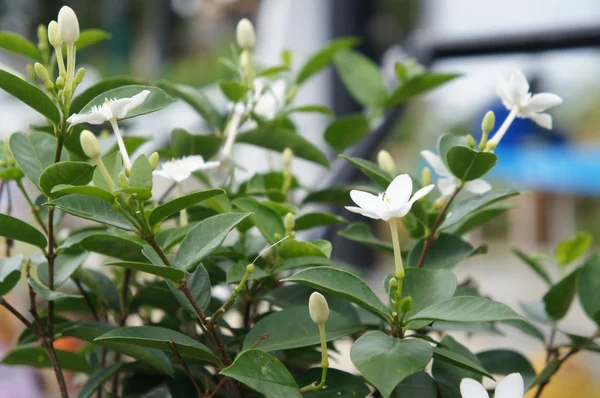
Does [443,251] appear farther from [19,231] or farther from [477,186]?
[19,231]

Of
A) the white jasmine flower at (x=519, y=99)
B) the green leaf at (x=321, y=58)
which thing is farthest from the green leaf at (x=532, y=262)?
the green leaf at (x=321, y=58)

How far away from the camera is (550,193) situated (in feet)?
12.3

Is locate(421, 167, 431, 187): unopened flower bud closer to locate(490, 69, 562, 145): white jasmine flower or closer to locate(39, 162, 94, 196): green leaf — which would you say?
locate(490, 69, 562, 145): white jasmine flower

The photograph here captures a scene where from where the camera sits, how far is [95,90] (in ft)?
1.49

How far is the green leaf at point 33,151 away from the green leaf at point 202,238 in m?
0.11

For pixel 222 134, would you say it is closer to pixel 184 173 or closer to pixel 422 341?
pixel 184 173

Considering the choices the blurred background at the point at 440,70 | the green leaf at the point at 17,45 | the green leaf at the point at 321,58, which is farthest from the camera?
the blurred background at the point at 440,70

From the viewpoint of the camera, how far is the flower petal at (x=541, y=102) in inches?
16.9

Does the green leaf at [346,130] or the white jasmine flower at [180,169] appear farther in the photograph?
the green leaf at [346,130]

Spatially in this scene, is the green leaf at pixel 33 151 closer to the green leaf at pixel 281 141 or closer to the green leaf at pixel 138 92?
the green leaf at pixel 138 92

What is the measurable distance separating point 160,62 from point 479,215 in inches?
175

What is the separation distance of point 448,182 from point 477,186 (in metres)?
0.02

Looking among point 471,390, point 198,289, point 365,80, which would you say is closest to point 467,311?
point 471,390

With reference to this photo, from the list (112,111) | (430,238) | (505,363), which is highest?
(112,111)
